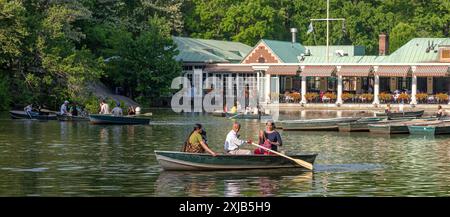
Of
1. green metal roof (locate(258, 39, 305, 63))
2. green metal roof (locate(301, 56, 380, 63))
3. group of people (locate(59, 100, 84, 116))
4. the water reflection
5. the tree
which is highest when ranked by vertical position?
the tree

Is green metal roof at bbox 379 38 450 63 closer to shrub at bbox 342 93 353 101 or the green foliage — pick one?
shrub at bbox 342 93 353 101

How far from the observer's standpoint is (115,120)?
62.8 meters

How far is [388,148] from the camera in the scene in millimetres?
47719

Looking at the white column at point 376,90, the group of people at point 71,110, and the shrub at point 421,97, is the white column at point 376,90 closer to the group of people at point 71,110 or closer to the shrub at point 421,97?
the shrub at point 421,97

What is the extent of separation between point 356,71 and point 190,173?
2226 inches

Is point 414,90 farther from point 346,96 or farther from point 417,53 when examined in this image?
point 417,53

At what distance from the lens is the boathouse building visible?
88.8 metres

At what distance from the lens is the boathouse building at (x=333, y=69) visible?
88.8 metres

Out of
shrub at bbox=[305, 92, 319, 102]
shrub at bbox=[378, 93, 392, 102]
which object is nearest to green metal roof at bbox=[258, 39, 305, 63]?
shrub at bbox=[305, 92, 319, 102]

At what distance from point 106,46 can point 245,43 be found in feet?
81.2

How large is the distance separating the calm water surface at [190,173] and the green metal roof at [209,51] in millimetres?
39090

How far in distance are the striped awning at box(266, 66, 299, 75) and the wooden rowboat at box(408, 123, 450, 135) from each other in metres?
36.8

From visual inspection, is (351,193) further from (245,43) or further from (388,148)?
(245,43)
